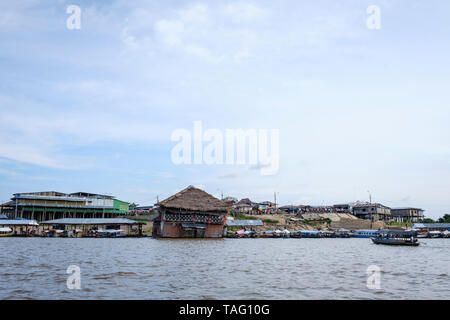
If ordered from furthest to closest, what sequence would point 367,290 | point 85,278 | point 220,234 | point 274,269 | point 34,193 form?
point 34,193 → point 220,234 → point 274,269 → point 85,278 → point 367,290

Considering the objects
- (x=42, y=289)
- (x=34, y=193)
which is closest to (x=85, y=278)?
(x=42, y=289)

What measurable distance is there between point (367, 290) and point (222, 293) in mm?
6599

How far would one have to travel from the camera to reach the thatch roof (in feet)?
192

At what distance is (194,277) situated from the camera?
1936 cm

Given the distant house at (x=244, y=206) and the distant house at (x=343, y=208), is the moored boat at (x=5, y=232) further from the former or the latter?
the distant house at (x=343, y=208)

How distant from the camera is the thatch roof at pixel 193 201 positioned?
58588 mm

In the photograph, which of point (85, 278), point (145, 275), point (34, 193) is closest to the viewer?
point (85, 278)

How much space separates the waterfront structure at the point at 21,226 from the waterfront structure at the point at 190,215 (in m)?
24.9

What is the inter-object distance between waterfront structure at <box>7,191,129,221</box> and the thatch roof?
3224 centimetres

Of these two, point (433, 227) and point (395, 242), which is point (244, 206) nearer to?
point (433, 227)

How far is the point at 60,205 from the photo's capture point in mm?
81688

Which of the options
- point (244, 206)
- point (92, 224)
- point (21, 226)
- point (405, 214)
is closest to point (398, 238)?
point (92, 224)

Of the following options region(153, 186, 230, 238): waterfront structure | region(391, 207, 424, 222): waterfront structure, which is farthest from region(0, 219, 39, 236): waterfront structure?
region(391, 207, 424, 222): waterfront structure
